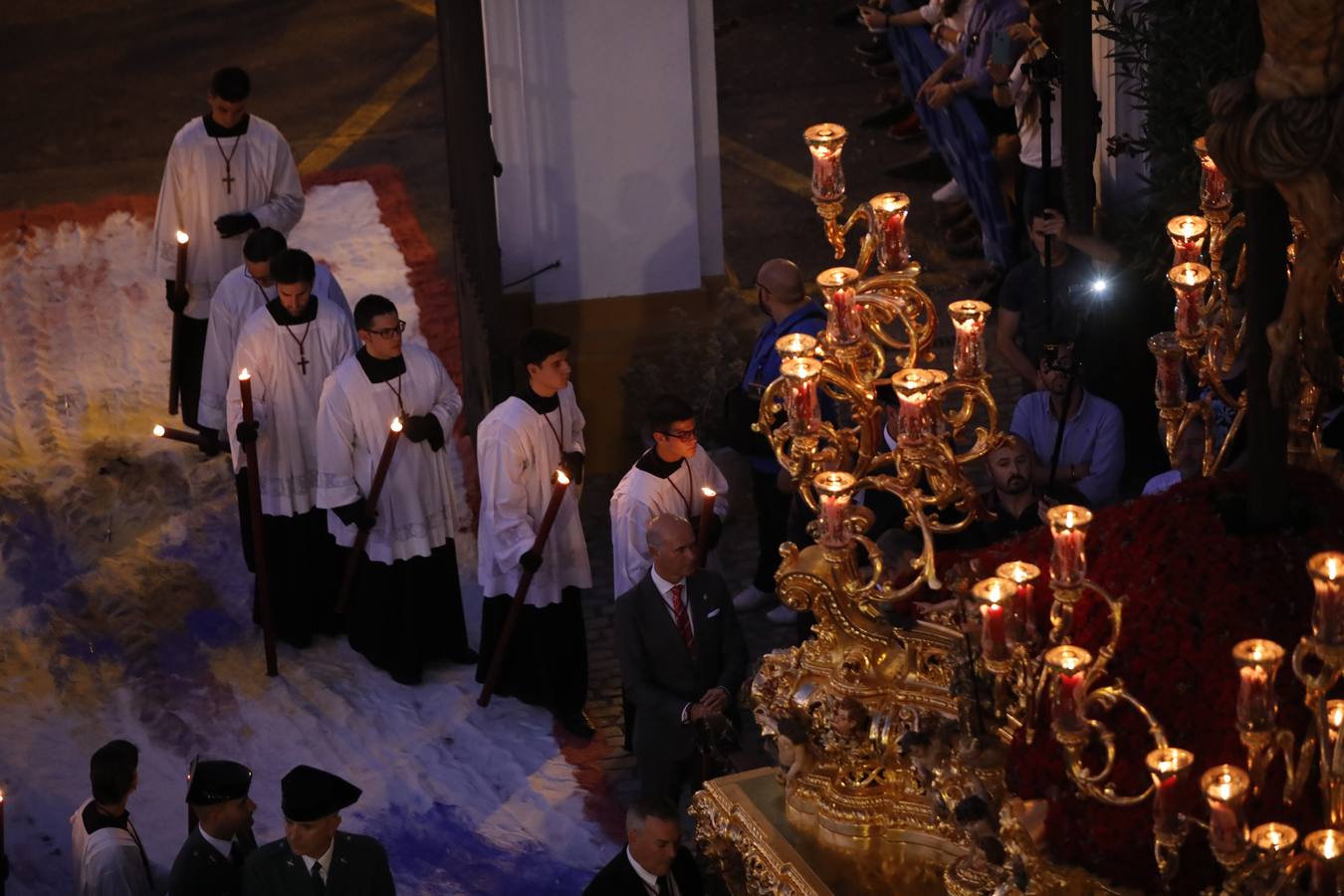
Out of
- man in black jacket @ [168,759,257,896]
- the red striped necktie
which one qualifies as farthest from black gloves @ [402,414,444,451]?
man in black jacket @ [168,759,257,896]

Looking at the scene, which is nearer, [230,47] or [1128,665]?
[1128,665]

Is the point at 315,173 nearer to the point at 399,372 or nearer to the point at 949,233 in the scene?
the point at 949,233

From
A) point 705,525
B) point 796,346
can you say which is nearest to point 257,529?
point 705,525

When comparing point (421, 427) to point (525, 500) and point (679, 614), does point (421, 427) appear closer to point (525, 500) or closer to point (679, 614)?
point (525, 500)

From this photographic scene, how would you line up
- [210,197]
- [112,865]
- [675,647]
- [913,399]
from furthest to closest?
[210,197]
[675,647]
[112,865]
[913,399]

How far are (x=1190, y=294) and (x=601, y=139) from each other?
5976mm

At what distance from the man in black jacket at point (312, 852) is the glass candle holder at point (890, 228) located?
85.2 inches

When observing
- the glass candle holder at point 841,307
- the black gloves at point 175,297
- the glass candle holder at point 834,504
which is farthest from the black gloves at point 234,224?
the glass candle holder at point 834,504

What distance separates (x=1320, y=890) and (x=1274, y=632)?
0.67 meters

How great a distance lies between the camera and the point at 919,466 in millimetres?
6008

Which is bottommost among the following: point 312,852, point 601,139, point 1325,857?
point 312,852

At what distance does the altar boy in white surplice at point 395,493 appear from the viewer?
9500 millimetres

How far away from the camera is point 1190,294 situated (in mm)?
6141

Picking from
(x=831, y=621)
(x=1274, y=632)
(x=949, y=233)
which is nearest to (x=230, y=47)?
(x=949, y=233)
